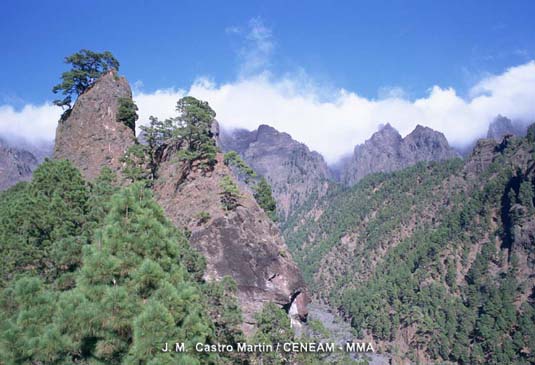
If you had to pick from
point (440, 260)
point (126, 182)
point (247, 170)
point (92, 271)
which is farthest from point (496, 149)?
point (92, 271)

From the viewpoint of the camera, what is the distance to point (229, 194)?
4684cm

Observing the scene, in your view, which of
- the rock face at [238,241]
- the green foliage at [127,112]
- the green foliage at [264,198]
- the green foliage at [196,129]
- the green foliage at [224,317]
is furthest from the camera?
the green foliage at [264,198]

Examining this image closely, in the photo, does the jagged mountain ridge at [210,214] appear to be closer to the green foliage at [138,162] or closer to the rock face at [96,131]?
the rock face at [96,131]

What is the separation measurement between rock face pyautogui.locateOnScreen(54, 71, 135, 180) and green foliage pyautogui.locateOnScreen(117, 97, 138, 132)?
0.68m

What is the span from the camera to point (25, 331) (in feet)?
44.3

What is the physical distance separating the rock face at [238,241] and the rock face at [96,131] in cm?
957

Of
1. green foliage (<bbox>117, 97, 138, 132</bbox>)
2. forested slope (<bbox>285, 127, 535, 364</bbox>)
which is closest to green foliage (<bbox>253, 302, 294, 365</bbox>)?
green foliage (<bbox>117, 97, 138, 132</bbox>)

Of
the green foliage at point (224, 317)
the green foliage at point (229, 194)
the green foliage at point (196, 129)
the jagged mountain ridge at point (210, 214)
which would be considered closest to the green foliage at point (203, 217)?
the jagged mountain ridge at point (210, 214)

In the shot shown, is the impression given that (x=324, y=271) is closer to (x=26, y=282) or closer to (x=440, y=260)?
(x=440, y=260)

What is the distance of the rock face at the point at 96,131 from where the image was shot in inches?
2159

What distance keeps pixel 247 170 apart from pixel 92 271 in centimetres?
3924

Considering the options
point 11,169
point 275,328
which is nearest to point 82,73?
point 275,328

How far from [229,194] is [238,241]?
5.40m

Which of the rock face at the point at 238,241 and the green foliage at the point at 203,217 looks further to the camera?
the green foliage at the point at 203,217
